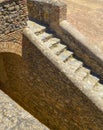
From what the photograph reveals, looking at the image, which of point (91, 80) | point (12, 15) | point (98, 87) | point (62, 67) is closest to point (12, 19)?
point (12, 15)

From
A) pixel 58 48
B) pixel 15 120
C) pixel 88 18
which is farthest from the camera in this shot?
pixel 88 18

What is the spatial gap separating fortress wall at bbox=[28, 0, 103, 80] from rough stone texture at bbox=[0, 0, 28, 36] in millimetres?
1863

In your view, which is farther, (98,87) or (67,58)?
(67,58)

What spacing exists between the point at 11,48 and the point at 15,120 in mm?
4575

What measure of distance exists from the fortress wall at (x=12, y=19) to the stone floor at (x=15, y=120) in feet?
13.5

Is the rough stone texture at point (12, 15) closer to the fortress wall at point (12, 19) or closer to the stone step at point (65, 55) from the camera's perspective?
the fortress wall at point (12, 19)

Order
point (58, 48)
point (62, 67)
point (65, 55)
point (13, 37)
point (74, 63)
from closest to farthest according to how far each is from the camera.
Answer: point (62, 67) → point (13, 37) → point (74, 63) → point (65, 55) → point (58, 48)

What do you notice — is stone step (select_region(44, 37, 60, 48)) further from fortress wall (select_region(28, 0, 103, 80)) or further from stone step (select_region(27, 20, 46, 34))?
stone step (select_region(27, 20, 46, 34))

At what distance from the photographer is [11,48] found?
7289mm

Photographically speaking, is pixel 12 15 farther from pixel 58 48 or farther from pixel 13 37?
pixel 58 48

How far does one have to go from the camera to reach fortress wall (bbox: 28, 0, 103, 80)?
8.55 m

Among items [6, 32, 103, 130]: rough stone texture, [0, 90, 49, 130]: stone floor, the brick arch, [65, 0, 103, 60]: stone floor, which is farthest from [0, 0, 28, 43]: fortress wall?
[0, 90, 49, 130]: stone floor

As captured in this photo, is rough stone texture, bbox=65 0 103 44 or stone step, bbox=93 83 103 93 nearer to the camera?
stone step, bbox=93 83 103 93

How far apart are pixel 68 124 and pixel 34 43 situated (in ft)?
7.89
